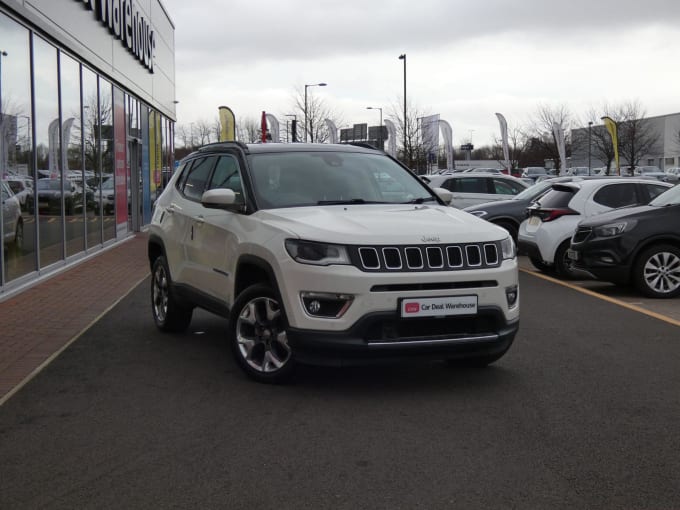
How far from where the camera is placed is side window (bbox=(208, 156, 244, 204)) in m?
6.86

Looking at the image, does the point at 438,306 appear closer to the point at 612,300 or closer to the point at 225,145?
the point at 225,145

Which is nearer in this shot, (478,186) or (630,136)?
→ (478,186)

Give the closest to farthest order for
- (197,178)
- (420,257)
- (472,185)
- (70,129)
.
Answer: (420,257) < (197,178) < (70,129) < (472,185)

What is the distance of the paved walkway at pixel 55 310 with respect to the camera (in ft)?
23.4

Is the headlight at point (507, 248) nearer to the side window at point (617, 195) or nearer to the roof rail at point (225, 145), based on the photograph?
the roof rail at point (225, 145)

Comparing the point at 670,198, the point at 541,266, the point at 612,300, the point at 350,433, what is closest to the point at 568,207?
the point at 541,266

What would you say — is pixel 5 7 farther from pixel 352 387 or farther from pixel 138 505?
pixel 138 505

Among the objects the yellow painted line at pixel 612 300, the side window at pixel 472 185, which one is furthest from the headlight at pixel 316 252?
the side window at pixel 472 185

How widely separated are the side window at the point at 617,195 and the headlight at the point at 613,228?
205cm

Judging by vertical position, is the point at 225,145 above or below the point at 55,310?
above

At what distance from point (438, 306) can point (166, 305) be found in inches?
139

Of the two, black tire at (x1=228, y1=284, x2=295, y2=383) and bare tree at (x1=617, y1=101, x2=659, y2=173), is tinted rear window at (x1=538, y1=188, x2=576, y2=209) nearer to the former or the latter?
black tire at (x1=228, y1=284, x2=295, y2=383)

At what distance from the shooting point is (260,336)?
609 centimetres

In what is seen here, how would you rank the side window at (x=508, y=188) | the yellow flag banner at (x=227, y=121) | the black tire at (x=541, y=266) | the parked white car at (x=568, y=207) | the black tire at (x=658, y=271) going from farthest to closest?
the yellow flag banner at (x=227, y=121), the side window at (x=508, y=188), the black tire at (x=541, y=266), the parked white car at (x=568, y=207), the black tire at (x=658, y=271)
